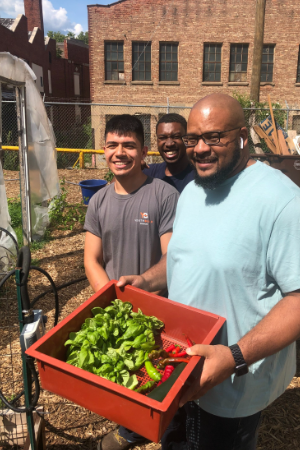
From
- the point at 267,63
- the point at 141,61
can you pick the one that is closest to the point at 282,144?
the point at 141,61

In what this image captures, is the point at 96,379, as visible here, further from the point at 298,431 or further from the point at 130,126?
the point at 298,431

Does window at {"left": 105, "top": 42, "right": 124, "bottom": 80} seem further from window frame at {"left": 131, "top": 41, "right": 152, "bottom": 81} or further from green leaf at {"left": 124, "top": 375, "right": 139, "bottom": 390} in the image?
green leaf at {"left": 124, "top": 375, "right": 139, "bottom": 390}

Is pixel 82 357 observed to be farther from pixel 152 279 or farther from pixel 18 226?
pixel 18 226

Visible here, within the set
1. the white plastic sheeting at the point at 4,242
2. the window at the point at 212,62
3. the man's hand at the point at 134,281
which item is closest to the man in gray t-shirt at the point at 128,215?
the man's hand at the point at 134,281

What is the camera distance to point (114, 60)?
66.9 feet

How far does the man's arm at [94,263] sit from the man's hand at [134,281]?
295mm

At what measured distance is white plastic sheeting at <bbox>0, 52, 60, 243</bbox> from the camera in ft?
21.7

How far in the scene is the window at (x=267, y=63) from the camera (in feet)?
68.4

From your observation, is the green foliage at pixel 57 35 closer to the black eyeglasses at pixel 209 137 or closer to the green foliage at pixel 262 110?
the green foliage at pixel 262 110

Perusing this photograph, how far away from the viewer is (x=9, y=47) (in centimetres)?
2194

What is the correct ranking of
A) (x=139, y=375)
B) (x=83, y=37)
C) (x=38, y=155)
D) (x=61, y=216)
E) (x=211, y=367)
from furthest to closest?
(x=83, y=37), (x=61, y=216), (x=38, y=155), (x=139, y=375), (x=211, y=367)

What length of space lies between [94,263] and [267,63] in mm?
22319

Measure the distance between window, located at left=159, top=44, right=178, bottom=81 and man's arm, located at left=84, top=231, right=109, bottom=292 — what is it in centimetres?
2001

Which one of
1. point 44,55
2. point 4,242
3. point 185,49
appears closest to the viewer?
point 4,242
